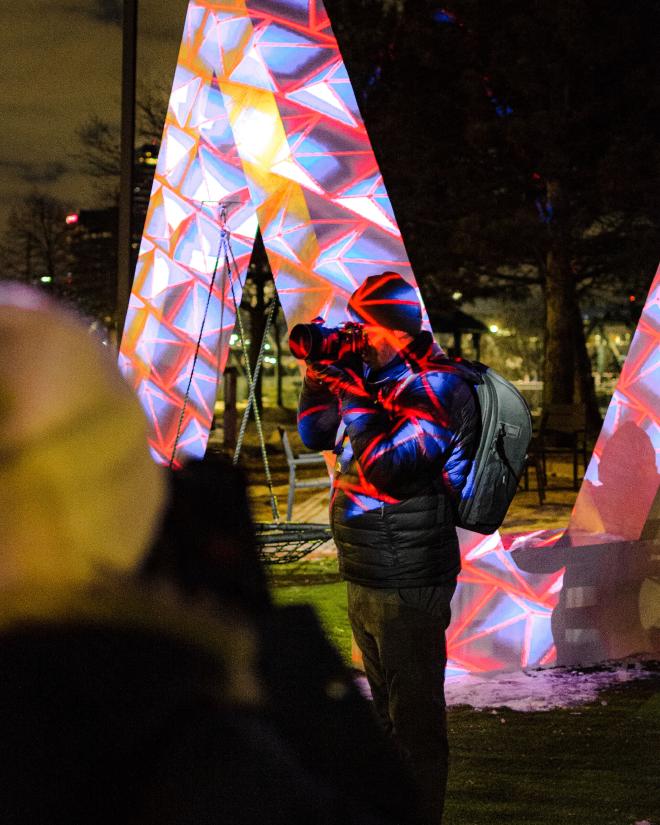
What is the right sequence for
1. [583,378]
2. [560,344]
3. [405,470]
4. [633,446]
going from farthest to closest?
[583,378] < [560,344] < [633,446] < [405,470]

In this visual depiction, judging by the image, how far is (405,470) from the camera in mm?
3287

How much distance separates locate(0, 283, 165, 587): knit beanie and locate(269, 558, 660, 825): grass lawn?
2.97m

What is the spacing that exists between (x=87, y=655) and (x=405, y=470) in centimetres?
250

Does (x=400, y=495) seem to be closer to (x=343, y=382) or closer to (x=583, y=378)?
(x=343, y=382)

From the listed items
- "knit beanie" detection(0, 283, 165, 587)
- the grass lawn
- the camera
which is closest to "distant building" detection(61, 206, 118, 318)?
the grass lawn

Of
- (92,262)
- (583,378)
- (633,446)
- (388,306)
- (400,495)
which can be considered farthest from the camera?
(92,262)

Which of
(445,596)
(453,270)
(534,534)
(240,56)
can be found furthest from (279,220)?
(453,270)

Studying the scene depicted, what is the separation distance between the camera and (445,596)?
3.48m

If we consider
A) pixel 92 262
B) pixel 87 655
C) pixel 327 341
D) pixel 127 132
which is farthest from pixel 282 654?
pixel 92 262

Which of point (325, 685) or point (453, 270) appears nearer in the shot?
point (325, 685)

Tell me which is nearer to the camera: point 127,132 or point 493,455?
point 493,455

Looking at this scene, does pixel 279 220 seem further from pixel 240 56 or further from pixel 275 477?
Answer: pixel 275 477

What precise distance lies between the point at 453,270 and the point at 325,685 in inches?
796

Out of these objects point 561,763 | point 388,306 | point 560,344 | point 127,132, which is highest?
point 127,132
